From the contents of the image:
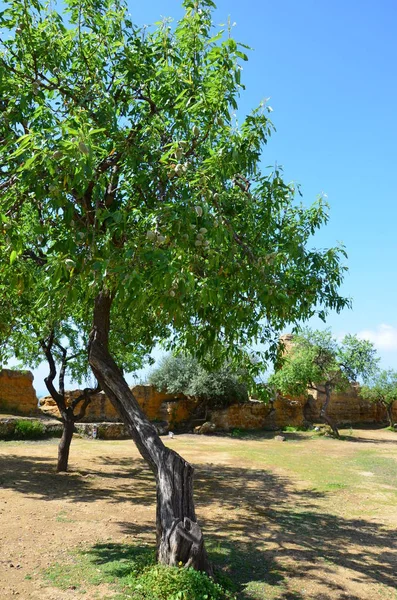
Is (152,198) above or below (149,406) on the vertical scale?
above

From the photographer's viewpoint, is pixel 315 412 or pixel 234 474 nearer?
pixel 234 474

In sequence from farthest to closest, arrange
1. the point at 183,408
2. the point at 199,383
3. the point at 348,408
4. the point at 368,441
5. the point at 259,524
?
the point at 348,408, the point at 183,408, the point at 199,383, the point at 368,441, the point at 259,524

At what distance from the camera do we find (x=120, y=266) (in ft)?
16.5

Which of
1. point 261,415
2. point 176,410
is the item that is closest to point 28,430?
point 176,410

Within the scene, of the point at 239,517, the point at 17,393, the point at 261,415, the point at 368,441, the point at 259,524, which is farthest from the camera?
the point at 261,415

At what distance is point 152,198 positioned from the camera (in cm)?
671

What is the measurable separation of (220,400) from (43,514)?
799 inches

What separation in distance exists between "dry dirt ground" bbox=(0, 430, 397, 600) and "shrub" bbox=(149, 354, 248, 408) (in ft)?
30.5

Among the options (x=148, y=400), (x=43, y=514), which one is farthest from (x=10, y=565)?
(x=148, y=400)

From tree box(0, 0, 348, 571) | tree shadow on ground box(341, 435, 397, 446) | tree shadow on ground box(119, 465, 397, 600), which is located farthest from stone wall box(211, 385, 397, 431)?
tree box(0, 0, 348, 571)

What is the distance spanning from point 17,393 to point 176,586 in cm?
2088

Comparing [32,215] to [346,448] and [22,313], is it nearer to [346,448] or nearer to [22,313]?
[22,313]

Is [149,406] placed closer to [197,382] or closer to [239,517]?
[197,382]

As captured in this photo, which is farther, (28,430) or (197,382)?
(197,382)
